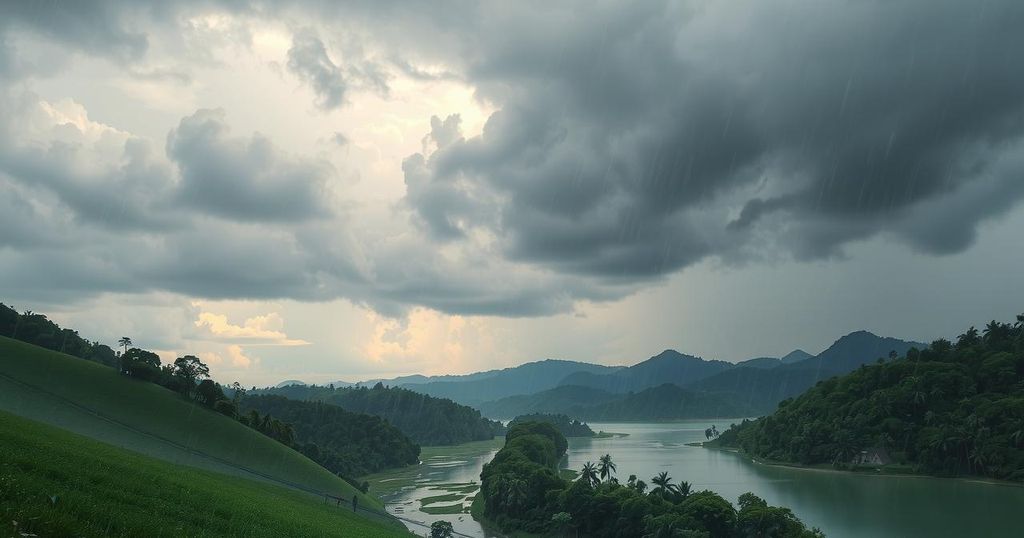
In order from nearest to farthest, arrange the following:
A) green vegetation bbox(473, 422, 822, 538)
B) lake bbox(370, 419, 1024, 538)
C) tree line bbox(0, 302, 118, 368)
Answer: green vegetation bbox(473, 422, 822, 538)
lake bbox(370, 419, 1024, 538)
tree line bbox(0, 302, 118, 368)

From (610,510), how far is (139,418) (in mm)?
74838

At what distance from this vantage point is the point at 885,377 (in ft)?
634

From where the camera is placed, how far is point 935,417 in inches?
6314

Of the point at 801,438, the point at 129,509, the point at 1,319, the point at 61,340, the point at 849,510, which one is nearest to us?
the point at 129,509

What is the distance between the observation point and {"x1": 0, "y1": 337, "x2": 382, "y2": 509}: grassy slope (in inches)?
3182

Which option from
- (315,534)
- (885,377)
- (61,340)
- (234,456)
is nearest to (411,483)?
(234,456)

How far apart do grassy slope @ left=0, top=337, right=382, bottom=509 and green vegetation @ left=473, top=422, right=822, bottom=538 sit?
995 inches

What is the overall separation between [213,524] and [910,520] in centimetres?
10899

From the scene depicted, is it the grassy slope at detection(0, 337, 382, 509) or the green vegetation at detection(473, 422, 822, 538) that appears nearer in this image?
the green vegetation at detection(473, 422, 822, 538)

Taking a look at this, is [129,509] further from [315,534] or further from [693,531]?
[693,531]

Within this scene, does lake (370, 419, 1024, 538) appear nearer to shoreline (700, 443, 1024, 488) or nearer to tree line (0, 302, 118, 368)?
shoreline (700, 443, 1024, 488)

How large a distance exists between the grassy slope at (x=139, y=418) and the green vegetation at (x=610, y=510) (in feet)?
82.9

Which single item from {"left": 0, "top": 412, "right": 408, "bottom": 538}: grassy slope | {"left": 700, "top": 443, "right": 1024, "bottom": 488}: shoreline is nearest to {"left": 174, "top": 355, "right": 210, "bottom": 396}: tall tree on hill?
{"left": 0, "top": 412, "right": 408, "bottom": 538}: grassy slope

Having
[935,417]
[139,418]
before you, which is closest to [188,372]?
[139,418]
